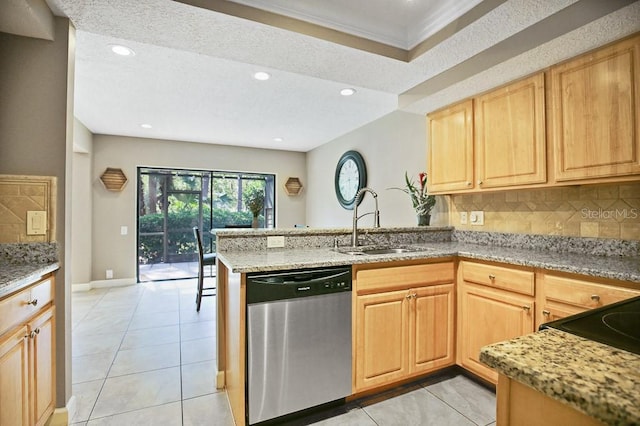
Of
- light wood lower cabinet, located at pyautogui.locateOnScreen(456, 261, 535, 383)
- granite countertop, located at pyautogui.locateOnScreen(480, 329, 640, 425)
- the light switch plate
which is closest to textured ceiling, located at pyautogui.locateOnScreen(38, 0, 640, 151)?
the light switch plate

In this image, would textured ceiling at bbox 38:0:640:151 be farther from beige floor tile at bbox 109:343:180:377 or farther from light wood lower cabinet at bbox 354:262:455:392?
beige floor tile at bbox 109:343:180:377

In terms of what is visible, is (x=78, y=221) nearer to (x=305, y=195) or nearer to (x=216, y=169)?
(x=216, y=169)

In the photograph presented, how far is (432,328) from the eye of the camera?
2.13 metres

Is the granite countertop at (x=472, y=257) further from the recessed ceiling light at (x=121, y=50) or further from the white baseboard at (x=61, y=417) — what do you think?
the recessed ceiling light at (x=121, y=50)

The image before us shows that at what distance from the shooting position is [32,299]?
1.44m

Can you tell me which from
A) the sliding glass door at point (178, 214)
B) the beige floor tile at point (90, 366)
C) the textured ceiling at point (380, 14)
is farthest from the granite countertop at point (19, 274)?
the sliding glass door at point (178, 214)

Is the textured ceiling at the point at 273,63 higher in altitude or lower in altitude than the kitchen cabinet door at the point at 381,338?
higher

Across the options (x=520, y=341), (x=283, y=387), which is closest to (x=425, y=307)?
(x=283, y=387)

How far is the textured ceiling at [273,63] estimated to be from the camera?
5.47ft

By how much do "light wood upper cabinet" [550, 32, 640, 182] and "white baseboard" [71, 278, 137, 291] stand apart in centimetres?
574

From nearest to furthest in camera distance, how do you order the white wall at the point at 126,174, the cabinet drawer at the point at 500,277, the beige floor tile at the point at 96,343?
the cabinet drawer at the point at 500,277 < the beige floor tile at the point at 96,343 < the white wall at the point at 126,174

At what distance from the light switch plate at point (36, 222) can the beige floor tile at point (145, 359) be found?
123 cm

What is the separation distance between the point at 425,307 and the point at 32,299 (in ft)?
7.08

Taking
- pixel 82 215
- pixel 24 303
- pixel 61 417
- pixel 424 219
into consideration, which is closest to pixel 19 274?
pixel 24 303
